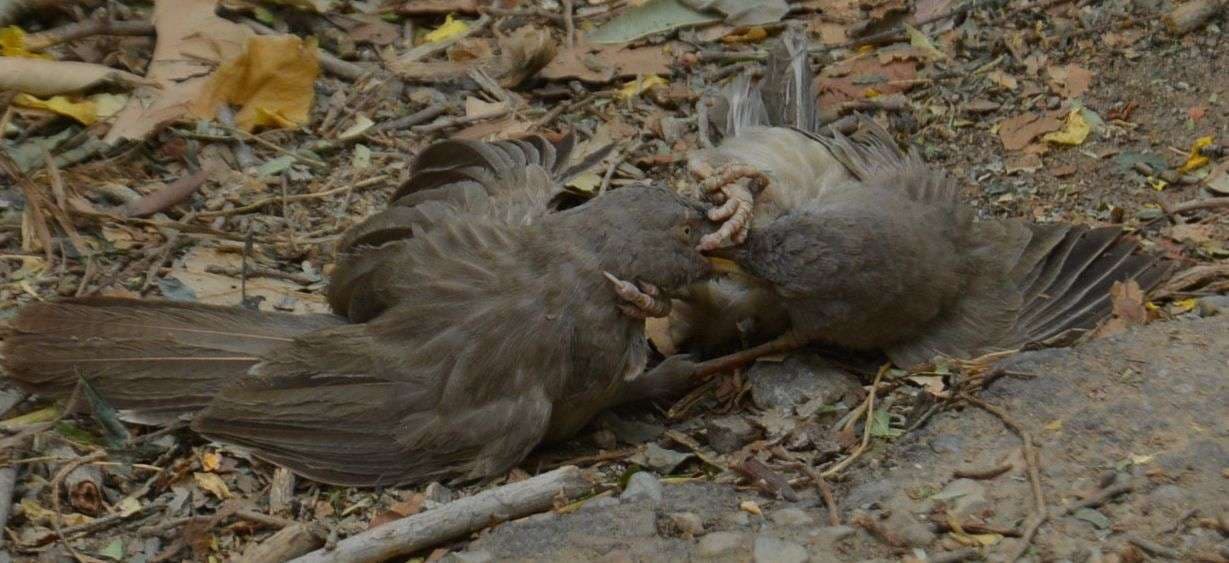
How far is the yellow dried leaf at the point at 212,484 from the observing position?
190 inches

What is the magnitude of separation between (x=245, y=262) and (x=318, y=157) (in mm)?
1018

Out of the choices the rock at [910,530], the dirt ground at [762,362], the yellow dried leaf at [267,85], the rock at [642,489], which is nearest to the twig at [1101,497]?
the dirt ground at [762,362]

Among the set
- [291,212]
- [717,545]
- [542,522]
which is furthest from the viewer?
[291,212]

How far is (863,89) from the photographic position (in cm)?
709

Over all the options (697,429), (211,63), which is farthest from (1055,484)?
(211,63)

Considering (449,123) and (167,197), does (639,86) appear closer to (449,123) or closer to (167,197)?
(449,123)

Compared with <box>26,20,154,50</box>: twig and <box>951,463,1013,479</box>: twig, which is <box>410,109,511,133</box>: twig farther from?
<box>951,463,1013,479</box>: twig

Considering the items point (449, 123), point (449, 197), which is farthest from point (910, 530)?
point (449, 123)

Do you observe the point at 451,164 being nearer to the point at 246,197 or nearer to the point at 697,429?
the point at 246,197

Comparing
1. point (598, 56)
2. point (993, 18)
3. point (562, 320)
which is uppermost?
point (993, 18)

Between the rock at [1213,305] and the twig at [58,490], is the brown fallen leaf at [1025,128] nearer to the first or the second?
the rock at [1213,305]

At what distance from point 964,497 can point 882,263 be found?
3.97 ft

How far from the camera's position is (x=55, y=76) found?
643 centimetres

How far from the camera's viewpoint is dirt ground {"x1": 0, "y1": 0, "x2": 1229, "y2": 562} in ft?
13.9
